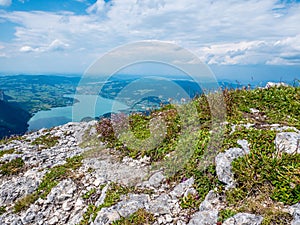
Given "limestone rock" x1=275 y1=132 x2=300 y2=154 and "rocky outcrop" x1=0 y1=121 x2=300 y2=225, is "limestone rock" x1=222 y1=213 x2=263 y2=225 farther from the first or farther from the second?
"limestone rock" x1=275 y1=132 x2=300 y2=154

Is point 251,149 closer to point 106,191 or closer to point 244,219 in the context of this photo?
point 244,219

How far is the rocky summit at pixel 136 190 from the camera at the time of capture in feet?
21.1

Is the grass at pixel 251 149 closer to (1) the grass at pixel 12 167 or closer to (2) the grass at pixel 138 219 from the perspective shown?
(2) the grass at pixel 138 219

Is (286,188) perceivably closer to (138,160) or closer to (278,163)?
(278,163)

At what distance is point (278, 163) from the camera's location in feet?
23.2

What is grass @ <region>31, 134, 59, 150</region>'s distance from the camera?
1471cm

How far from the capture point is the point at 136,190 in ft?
27.3

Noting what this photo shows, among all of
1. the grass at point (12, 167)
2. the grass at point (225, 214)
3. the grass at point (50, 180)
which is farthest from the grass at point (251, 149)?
the grass at point (12, 167)

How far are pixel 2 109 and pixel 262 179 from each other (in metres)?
141

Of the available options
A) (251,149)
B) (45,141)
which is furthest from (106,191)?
(45,141)

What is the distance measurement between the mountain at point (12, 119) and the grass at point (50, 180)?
99.7 m

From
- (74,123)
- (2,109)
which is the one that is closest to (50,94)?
(2,109)

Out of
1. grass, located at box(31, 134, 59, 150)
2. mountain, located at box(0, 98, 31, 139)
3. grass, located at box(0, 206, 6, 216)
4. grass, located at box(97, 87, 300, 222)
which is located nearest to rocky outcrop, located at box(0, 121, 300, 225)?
grass, located at box(0, 206, 6, 216)

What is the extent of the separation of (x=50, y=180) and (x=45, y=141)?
5.64 metres
